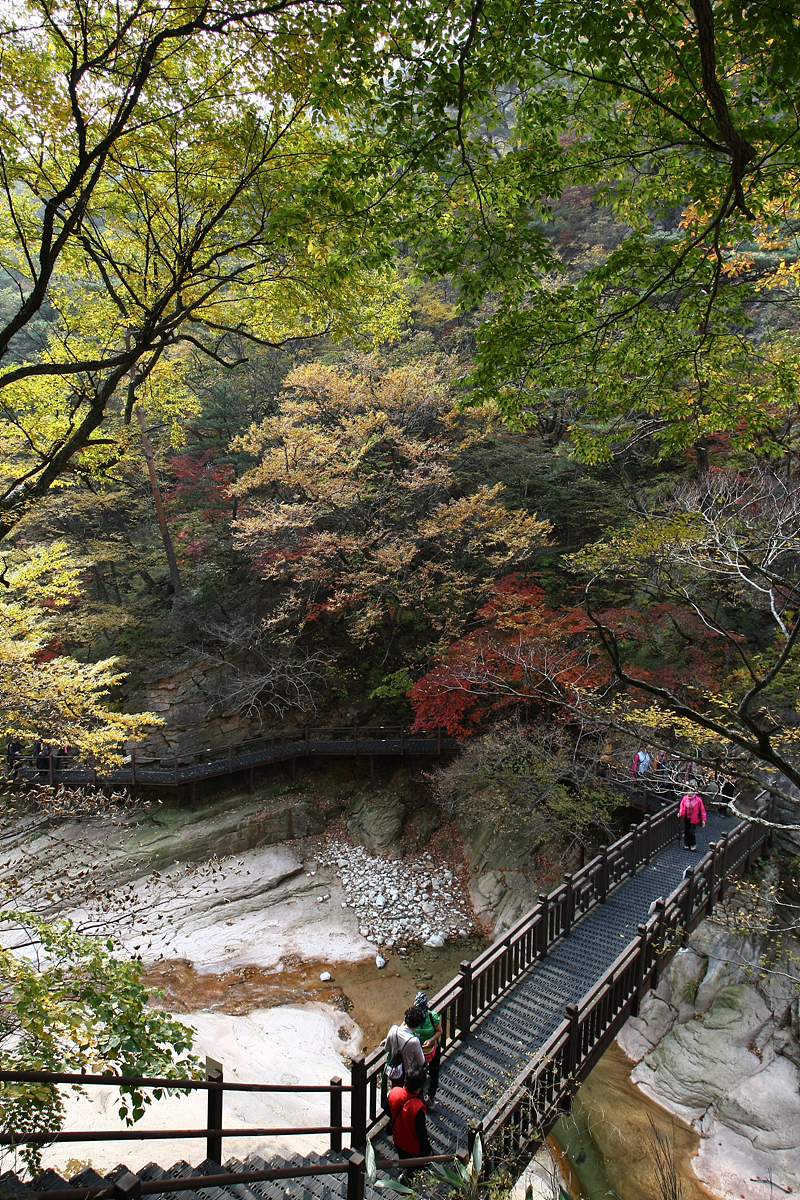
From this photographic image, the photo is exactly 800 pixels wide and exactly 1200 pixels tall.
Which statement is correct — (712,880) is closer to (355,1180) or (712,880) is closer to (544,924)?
(544,924)

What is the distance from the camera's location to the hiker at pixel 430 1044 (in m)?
5.09

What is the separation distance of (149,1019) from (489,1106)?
12.8 feet

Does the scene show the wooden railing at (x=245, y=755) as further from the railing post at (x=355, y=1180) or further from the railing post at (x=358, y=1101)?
the railing post at (x=355, y=1180)

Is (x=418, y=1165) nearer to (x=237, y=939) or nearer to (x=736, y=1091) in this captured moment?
(x=736, y=1091)

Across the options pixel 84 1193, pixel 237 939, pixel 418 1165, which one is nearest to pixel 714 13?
pixel 84 1193

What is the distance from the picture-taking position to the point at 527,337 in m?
4.05

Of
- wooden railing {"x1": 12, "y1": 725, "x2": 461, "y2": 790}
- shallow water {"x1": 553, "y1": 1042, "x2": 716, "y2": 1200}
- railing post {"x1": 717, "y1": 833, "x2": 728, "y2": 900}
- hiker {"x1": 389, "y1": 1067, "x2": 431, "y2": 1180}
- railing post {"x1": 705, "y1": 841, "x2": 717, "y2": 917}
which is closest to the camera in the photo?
hiker {"x1": 389, "y1": 1067, "x2": 431, "y2": 1180}

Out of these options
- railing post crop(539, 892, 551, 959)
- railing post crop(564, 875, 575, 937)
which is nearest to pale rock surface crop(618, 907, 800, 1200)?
railing post crop(564, 875, 575, 937)

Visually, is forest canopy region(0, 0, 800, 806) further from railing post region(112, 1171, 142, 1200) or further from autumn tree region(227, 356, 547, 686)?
railing post region(112, 1171, 142, 1200)

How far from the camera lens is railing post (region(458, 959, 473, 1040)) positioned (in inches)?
233

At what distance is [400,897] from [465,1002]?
5230mm

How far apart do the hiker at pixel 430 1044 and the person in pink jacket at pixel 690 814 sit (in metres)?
5.69

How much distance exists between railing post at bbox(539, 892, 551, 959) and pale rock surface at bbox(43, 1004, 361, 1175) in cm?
318

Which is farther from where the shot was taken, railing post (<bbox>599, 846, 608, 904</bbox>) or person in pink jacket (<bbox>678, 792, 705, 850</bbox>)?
person in pink jacket (<bbox>678, 792, 705, 850</bbox>)
